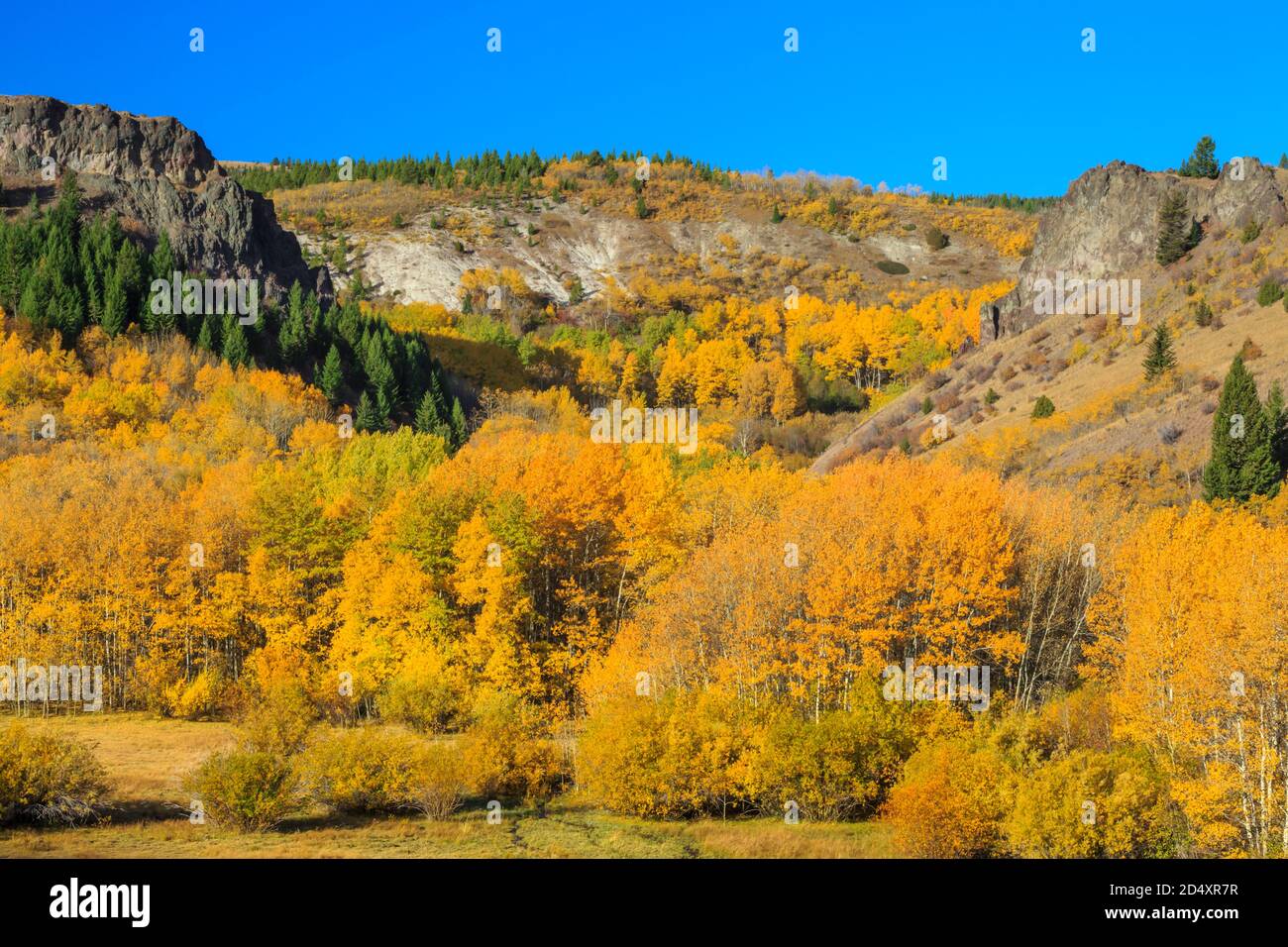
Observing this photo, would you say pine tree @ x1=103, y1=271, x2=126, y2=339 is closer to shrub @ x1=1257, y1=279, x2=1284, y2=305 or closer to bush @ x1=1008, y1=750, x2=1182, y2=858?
bush @ x1=1008, y1=750, x2=1182, y2=858

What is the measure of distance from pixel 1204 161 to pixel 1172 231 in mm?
17819

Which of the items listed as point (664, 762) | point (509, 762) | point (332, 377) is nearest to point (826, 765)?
point (664, 762)

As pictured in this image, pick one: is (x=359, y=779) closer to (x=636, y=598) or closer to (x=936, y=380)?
(x=636, y=598)

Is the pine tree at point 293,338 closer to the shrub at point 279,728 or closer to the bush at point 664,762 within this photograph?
the shrub at point 279,728

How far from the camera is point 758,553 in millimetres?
46344

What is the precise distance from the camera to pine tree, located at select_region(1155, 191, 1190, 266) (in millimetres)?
107625

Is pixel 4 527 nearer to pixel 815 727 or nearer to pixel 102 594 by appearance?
pixel 102 594

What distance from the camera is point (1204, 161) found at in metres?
121

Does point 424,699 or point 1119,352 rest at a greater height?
point 1119,352

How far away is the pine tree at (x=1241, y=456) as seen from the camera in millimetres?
58344

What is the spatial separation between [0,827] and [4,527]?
31.6m

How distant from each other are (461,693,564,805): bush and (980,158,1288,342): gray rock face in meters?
90.3

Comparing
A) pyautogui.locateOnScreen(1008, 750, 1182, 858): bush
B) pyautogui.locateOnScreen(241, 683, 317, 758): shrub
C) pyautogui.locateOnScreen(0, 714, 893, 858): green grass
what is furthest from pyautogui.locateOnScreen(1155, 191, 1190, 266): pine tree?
pyautogui.locateOnScreen(241, 683, 317, 758): shrub
